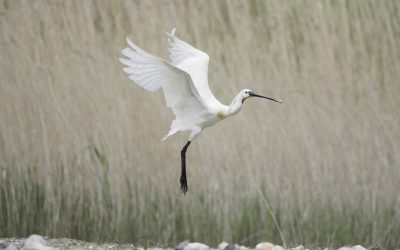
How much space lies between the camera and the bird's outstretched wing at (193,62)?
18.0 feet

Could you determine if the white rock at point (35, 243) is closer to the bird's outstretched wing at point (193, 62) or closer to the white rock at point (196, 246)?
the white rock at point (196, 246)

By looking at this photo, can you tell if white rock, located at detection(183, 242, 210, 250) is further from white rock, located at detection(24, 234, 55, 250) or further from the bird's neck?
the bird's neck

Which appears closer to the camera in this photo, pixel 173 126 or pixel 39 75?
pixel 173 126

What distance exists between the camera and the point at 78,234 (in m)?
6.24

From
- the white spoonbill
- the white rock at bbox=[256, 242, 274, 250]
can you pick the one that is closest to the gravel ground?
the white rock at bbox=[256, 242, 274, 250]

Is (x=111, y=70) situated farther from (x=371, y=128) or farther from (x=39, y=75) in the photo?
(x=371, y=128)

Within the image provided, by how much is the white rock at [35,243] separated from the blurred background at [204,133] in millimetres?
237

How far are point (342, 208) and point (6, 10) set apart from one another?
2.45m

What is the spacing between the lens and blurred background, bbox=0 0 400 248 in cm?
620

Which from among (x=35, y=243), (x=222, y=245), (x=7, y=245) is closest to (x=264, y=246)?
(x=222, y=245)

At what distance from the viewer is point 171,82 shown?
17.1 ft

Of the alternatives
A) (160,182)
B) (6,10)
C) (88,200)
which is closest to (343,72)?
(160,182)

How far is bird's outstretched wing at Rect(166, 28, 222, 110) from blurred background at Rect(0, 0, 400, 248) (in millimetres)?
572

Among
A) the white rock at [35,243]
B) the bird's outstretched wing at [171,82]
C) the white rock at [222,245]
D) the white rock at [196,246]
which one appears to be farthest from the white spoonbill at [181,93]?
the white rock at [35,243]
